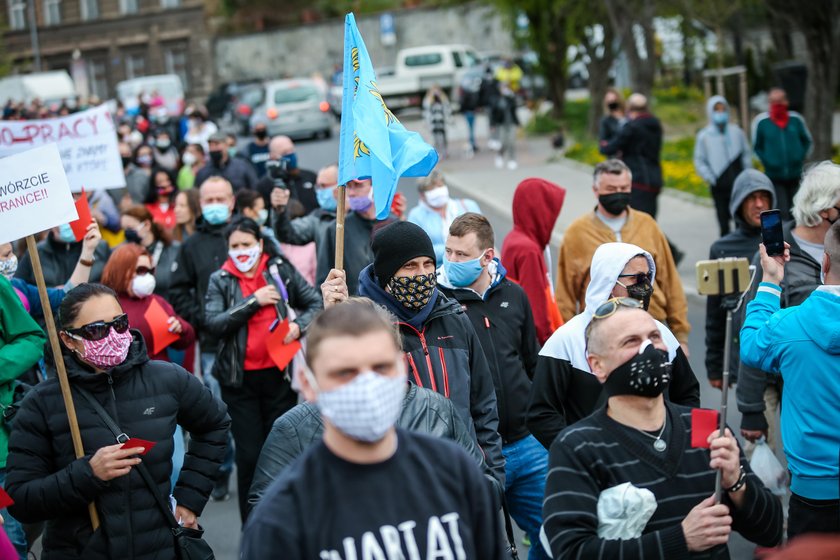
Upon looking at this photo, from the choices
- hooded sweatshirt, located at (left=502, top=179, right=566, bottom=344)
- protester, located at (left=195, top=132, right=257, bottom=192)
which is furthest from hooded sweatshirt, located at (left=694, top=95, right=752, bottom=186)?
hooded sweatshirt, located at (left=502, top=179, right=566, bottom=344)

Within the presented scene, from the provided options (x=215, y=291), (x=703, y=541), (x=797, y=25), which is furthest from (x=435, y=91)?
(x=703, y=541)

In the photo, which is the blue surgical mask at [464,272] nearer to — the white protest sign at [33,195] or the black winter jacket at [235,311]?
the black winter jacket at [235,311]

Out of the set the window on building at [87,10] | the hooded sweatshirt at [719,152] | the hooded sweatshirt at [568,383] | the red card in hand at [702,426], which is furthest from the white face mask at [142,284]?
the window on building at [87,10]

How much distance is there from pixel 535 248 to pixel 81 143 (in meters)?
6.39

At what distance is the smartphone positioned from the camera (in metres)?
4.90

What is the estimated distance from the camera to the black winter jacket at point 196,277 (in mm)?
8695

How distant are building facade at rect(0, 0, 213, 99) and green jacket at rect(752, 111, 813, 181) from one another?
5455 cm

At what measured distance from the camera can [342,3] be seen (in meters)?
62.3

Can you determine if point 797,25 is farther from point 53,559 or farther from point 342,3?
point 342,3

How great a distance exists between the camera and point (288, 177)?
11.1 metres

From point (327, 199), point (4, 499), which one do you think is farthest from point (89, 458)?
point (327, 199)

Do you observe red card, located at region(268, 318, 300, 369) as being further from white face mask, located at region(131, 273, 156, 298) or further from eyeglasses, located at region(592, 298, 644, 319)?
eyeglasses, located at region(592, 298, 644, 319)

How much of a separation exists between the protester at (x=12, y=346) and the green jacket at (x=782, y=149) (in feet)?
31.2

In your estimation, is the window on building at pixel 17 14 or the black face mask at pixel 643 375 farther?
the window on building at pixel 17 14
